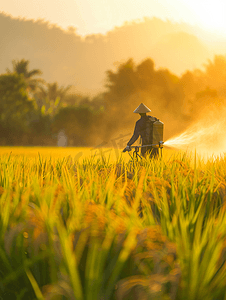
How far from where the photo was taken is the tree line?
28234 millimetres

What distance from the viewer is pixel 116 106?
33.7m

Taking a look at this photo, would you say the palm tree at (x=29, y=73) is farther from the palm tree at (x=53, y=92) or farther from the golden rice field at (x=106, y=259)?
the golden rice field at (x=106, y=259)

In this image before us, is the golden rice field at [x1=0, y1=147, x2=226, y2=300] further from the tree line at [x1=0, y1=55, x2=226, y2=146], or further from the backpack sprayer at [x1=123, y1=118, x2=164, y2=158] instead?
the tree line at [x1=0, y1=55, x2=226, y2=146]

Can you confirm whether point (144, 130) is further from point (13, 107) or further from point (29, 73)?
point (29, 73)

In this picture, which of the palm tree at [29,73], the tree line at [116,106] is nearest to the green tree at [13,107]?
the tree line at [116,106]

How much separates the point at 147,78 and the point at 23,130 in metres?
17.2

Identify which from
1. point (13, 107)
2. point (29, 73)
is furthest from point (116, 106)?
point (29, 73)

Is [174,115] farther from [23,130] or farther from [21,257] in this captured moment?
[21,257]

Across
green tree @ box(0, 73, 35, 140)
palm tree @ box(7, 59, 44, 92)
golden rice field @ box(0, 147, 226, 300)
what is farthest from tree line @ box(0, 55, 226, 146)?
golden rice field @ box(0, 147, 226, 300)

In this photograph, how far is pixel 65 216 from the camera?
2379 millimetres

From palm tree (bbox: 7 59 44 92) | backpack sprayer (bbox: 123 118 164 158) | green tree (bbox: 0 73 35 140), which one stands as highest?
palm tree (bbox: 7 59 44 92)

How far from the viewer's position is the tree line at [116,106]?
28.2m

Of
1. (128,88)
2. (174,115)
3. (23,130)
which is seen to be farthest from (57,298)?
(128,88)

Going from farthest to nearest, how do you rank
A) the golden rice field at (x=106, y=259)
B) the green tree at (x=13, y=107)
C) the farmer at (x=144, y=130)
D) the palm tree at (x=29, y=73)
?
the palm tree at (x=29, y=73) → the green tree at (x=13, y=107) → the farmer at (x=144, y=130) → the golden rice field at (x=106, y=259)
